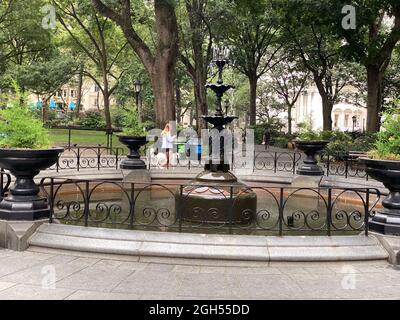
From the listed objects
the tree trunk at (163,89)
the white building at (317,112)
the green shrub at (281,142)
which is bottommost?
the green shrub at (281,142)

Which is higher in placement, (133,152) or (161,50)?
(161,50)

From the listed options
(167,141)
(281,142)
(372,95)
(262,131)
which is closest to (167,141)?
(167,141)

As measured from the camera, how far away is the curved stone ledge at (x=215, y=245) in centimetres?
684

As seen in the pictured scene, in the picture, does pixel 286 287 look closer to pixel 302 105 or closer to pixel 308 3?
pixel 308 3

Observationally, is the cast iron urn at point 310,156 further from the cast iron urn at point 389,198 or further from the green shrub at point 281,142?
the green shrub at point 281,142

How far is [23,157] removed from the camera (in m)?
7.56

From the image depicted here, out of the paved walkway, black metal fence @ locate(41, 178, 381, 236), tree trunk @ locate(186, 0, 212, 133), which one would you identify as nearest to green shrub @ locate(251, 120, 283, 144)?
tree trunk @ locate(186, 0, 212, 133)

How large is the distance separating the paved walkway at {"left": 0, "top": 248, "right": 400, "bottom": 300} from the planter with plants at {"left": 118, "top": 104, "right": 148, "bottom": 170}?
28.8 feet

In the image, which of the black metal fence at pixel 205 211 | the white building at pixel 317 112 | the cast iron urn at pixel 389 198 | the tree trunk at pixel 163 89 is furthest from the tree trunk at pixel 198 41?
the white building at pixel 317 112

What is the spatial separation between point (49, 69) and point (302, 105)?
195 ft

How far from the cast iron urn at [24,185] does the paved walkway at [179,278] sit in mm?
681

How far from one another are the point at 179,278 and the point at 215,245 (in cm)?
101

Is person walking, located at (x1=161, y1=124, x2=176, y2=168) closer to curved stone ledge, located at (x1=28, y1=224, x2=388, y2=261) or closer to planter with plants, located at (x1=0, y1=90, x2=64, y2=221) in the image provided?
planter with plants, located at (x1=0, y1=90, x2=64, y2=221)

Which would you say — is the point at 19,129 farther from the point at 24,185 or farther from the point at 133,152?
the point at 133,152
